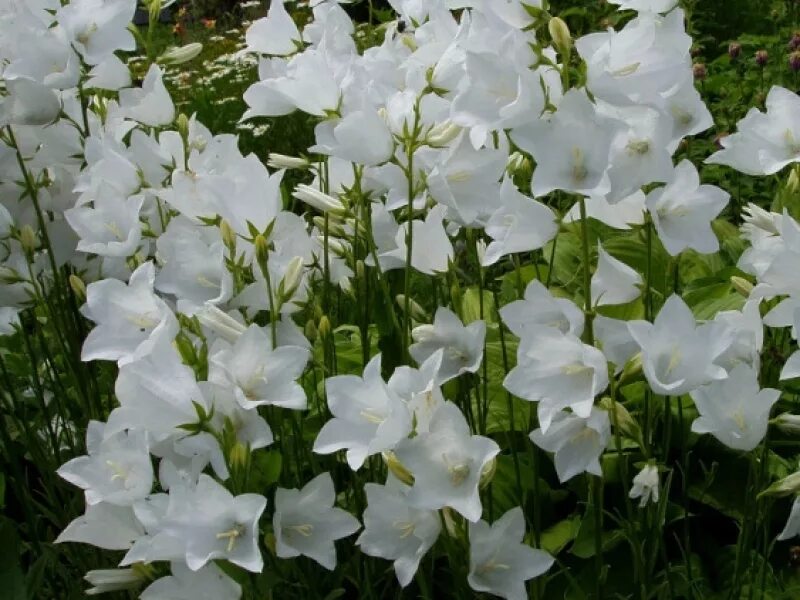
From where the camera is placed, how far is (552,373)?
1.23 m

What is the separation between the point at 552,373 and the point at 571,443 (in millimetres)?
99

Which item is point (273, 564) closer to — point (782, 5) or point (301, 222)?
Answer: point (301, 222)

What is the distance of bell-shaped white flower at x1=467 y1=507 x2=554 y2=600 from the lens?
54.1 inches

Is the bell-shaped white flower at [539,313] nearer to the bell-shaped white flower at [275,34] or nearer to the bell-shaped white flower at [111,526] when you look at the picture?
the bell-shaped white flower at [111,526]

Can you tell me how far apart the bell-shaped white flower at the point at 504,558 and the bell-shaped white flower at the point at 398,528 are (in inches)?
3.3

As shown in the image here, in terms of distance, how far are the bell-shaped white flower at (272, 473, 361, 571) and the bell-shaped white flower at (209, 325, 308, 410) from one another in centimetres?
15

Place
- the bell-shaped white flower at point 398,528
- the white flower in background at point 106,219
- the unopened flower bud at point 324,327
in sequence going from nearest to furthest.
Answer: the bell-shaped white flower at point 398,528
the unopened flower bud at point 324,327
the white flower in background at point 106,219

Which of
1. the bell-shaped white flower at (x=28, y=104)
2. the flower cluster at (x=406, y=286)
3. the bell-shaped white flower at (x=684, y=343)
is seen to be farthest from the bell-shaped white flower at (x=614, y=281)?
the bell-shaped white flower at (x=28, y=104)

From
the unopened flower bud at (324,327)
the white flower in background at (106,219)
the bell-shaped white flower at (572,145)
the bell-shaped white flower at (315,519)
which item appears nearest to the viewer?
the bell-shaped white flower at (572,145)

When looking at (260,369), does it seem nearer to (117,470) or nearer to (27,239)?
(117,470)

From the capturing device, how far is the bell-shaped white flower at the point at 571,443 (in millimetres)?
1258

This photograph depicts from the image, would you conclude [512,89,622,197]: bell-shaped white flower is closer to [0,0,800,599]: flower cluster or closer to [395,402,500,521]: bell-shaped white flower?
[0,0,800,599]: flower cluster

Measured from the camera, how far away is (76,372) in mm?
2059

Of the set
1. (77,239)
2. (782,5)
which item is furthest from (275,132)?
(77,239)
